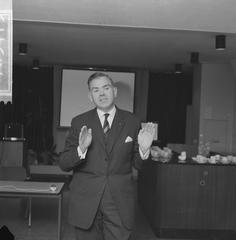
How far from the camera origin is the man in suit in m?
2.10

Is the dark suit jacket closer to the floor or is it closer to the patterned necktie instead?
the patterned necktie

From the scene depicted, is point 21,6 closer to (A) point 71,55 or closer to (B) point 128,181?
(B) point 128,181

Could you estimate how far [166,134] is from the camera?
33.6 ft

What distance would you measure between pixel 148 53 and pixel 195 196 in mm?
3484

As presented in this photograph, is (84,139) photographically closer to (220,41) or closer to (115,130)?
(115,130)

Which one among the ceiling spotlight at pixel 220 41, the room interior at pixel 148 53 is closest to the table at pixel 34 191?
the room interior at pixel 148 53

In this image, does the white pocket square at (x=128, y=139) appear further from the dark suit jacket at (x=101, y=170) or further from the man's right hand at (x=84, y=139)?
the man's right hand at (x=84, y=139)

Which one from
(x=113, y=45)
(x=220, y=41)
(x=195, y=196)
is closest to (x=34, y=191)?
(x=195, y=196)

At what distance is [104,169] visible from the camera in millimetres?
2109

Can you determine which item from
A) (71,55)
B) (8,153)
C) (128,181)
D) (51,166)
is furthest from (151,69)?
(128,181)

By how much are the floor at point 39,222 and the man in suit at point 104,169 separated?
247 cm

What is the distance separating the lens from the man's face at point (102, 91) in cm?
211

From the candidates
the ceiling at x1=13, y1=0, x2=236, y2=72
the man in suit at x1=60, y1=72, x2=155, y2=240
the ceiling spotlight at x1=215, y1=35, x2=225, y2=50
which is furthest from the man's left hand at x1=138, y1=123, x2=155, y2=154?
the ceiling spotlight at x1=215, y1=35, x2=225, y2=50

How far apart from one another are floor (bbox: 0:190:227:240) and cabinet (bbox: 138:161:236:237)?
36 cm
